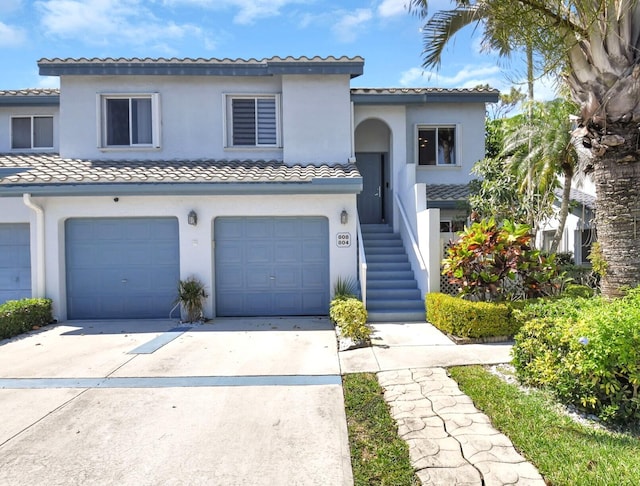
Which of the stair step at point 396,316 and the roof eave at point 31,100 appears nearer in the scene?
the stair step at point 396,316

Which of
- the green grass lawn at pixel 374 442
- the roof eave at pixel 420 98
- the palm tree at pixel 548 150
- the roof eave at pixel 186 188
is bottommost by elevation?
the green grass lawn at pixel 374 442

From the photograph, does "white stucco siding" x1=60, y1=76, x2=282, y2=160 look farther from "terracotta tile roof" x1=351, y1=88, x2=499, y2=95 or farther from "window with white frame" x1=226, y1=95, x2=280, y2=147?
"terracotta tile roof" x1=351, y1=88, x2=499, y2=95

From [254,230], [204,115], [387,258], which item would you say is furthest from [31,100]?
[387,258]

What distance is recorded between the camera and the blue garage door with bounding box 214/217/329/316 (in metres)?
10.5

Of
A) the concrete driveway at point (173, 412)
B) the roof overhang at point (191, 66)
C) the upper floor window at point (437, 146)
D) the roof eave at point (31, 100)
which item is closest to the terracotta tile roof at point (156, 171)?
the roof eave at point (31, 100)

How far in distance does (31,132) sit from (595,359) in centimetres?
1603

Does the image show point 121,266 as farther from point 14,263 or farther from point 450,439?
point 450,439

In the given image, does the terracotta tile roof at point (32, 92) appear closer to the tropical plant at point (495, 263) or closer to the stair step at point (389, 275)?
the stair step at point (389, 275)

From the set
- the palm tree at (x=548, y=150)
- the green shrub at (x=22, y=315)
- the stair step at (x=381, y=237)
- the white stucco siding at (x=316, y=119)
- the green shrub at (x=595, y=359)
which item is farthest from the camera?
the stair step at (x=381, y=237)

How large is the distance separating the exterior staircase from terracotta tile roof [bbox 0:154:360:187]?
253 centimetres

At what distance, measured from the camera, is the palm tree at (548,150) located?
488 inches

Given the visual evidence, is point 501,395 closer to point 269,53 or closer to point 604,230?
point 604,230

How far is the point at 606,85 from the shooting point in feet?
21.6

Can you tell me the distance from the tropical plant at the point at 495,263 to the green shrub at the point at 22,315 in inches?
371
